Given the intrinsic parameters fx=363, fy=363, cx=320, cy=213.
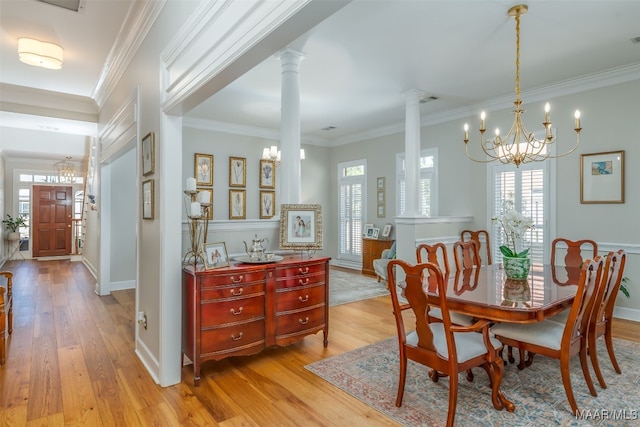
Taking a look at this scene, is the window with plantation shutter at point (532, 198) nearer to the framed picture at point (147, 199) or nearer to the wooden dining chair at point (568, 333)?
the wooden dining chair at point (568, 333)

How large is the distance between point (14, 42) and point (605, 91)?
6529 millimetres

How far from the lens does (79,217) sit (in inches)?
401

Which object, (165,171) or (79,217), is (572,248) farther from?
(79,217)

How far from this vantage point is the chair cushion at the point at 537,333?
7.59 feet

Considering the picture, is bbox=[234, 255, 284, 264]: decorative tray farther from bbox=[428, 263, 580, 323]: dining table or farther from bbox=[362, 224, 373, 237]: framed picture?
bbox=[362, 224, 373, 237]: framed picture

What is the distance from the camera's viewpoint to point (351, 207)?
26.0 feet

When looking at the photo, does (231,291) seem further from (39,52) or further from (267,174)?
(267,174)

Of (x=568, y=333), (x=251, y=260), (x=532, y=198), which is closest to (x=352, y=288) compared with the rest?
(x=532, y=198)

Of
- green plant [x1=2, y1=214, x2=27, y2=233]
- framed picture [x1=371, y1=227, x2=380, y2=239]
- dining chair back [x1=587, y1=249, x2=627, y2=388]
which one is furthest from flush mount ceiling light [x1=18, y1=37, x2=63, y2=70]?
green plant [x1=2, y1=214, x2=27, y2=233]

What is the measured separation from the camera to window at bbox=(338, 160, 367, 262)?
7691mm

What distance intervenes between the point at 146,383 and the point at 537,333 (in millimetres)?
2789

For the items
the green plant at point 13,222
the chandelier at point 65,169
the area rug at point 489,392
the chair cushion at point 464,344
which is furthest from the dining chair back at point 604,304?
the green plant at point 13,222

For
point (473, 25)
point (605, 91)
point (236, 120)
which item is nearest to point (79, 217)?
point (236, 120)

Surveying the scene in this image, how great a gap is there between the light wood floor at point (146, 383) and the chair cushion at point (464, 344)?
55 cm
